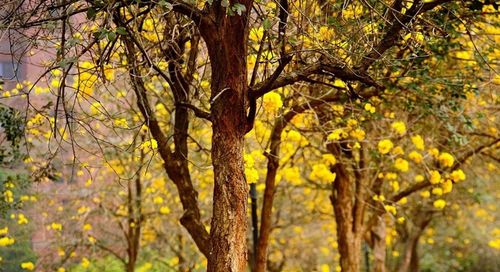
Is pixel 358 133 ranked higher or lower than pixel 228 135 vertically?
higher

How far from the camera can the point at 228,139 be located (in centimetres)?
391

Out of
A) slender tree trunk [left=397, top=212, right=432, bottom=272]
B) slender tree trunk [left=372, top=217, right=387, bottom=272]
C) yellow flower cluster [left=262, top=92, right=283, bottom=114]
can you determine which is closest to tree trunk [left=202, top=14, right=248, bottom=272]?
yellow flower cluster [left=262, top=92, right=283, bottom=114]

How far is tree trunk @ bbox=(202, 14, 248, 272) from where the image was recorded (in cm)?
383

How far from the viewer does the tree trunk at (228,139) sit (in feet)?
12.6

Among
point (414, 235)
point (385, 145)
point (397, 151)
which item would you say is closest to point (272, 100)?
point (385, 145)

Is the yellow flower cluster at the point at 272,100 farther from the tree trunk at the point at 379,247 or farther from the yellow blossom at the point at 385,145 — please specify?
the tree trunk at the point at 379,247

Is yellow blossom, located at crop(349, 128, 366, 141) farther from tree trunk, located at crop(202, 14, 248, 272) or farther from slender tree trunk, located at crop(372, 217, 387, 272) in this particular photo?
slender tree trunk, located at crop(372, 217, 387, 272)

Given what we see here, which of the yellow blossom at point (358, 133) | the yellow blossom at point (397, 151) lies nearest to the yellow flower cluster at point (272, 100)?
the yellow blossom at point (358, 133)

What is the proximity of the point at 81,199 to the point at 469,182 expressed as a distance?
277 inches

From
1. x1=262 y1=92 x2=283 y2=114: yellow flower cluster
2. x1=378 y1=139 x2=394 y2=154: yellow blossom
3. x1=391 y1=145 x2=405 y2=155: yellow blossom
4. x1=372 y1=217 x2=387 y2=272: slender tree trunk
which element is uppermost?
x1=391 y1=145 x2=405 y2=155: yellow blossom

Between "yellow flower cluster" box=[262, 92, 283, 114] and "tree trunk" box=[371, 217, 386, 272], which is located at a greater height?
"yellow flower cluster" box=[262, 92, 283, 114]

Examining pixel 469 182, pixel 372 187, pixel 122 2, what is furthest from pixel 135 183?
pixel 122 2

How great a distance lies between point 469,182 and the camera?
1170 cm

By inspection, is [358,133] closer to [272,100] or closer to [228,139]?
[272,100]
